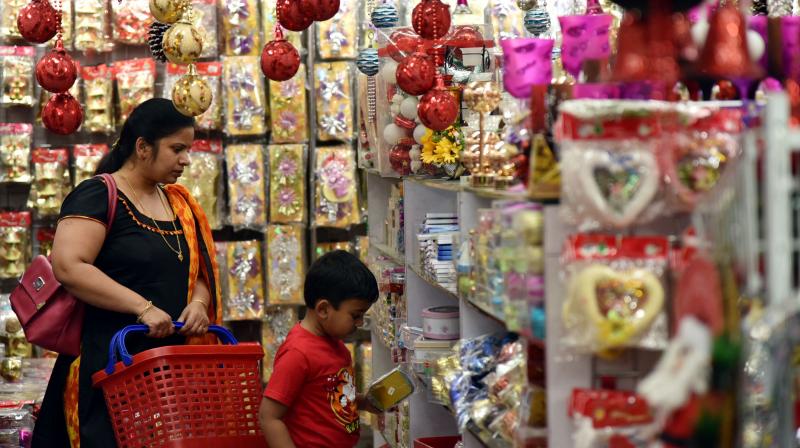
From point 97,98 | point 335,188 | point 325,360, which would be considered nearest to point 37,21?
point 325,360

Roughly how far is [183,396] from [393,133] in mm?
1347

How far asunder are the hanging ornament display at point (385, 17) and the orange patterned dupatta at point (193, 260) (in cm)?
101

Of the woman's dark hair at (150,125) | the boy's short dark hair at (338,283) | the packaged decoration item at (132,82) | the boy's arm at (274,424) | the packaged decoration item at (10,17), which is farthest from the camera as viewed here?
the packaged decoration item at (132,82)

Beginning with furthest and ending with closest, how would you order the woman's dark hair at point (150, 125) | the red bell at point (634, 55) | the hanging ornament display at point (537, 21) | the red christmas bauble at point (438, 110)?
the hanging ornament display at point (537, 21), the woman's dark hair at point (150, 125), the red christmas bauble at point (438, 110), the red bell at point (634, 55)

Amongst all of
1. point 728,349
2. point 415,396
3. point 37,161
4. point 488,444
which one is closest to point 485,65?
point 415,396

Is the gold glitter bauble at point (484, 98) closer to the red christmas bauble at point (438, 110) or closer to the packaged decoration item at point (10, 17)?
the red christmas bauble at point (438, 110)

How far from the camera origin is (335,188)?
5.94m

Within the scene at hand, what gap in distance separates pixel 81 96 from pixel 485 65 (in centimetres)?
260

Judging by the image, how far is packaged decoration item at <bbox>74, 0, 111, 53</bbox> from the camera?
5.76m

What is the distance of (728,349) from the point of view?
1.82 m

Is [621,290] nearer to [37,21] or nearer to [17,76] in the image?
[37,21]

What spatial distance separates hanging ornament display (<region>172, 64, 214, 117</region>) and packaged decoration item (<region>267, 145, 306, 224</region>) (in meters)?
2.38

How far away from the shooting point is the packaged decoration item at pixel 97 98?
5.79 m

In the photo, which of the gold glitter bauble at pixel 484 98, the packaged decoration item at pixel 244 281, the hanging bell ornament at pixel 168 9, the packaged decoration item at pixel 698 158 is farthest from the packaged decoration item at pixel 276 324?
the packaged decoration item at pixel 698 158
